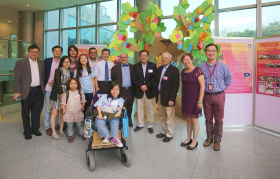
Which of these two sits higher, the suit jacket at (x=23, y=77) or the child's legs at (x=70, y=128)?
the suit jacket at (x=23, y=77)

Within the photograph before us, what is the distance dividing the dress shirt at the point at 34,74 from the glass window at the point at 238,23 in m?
5.82

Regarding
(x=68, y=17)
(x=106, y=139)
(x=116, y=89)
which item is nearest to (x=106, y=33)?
(x=68, y=17)

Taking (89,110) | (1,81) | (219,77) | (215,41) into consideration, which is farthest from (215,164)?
(1,81)

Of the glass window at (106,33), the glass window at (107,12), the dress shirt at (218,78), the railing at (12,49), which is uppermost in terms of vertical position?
the glass window at (107,12)

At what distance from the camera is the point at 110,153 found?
245cm

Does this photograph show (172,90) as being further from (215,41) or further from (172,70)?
(215,41)

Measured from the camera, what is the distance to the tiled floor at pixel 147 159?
1.96m

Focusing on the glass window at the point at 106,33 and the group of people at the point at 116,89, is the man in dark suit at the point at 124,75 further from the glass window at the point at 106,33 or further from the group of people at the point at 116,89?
the glass window at the point at 106,33

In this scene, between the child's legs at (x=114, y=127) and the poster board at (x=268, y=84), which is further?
the poster board at (x=268, y=84)

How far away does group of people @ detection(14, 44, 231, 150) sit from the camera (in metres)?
2.47

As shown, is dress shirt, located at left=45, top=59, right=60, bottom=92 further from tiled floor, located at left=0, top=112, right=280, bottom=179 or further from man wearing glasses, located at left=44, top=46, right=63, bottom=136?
tiled floor, located at left=0, top=112, right=280, bottom=179

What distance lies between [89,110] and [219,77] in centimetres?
200

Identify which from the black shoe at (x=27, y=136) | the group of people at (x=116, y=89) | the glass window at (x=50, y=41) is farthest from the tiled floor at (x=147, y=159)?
the glass window at (x=50, y=41)

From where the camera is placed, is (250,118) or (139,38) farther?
(139,38)
